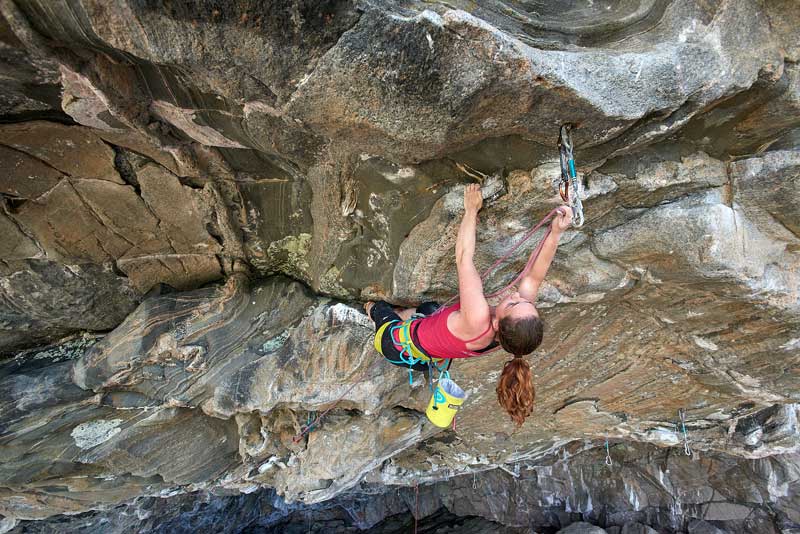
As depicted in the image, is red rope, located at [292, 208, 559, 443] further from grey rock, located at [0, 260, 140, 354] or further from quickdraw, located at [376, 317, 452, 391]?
grey rock, located at [0, 260, 140, 354]

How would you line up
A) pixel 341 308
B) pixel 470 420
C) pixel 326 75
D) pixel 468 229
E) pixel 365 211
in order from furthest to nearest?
pixel 470 420
pixel 341 308
pixel 365 211
pixel 468 229
pixel 326 75

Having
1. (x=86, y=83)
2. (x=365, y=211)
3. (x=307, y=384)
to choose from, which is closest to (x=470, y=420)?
(x=307, y=384)

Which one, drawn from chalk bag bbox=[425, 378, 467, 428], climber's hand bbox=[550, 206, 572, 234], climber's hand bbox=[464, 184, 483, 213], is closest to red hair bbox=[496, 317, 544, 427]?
chalk bag bbox=[425, 378, 467, 428]

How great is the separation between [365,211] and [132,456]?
10.9 feet

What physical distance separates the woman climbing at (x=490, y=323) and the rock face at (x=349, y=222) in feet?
1.09

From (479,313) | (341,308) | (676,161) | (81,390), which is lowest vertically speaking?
(81,390)

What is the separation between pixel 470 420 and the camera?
5.28 metres

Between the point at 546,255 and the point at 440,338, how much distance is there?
78 cm

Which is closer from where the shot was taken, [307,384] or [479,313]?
[479,313]

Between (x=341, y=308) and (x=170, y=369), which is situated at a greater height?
(x=341, y=308)

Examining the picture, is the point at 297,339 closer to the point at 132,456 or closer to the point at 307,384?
the point at 307,384

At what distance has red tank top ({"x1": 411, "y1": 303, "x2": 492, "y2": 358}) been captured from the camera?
103 inches

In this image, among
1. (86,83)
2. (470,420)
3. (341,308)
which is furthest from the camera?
(470,420)

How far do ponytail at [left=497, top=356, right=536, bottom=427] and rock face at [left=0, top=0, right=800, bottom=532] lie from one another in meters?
0.87
